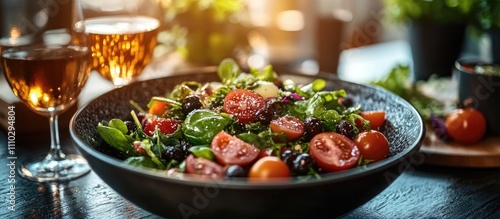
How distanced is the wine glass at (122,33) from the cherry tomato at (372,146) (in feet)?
2.05

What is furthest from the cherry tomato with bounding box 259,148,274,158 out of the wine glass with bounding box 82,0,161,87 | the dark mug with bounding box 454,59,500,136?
the dark mug with bounding box 454,59,500,136

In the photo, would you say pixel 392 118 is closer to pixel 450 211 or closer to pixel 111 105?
pixel 450 211

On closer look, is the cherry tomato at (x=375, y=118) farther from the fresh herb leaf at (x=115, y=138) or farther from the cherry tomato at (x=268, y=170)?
the fresh herb leaf at (x=115, y=138)

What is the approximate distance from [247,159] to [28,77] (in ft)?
1.64

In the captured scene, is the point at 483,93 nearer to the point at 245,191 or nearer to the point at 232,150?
the point at 232,150

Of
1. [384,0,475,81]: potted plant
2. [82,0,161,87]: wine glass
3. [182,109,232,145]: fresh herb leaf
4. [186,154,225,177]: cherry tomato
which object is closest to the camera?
[186,154,225,177]: cherry tomato

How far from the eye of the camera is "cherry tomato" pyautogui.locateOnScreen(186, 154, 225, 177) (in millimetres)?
916

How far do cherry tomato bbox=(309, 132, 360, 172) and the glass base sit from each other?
53 cm

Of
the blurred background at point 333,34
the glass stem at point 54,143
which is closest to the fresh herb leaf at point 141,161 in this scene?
the glass stem at point 54,143

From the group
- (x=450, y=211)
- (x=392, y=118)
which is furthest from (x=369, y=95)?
(x=450, y=211)

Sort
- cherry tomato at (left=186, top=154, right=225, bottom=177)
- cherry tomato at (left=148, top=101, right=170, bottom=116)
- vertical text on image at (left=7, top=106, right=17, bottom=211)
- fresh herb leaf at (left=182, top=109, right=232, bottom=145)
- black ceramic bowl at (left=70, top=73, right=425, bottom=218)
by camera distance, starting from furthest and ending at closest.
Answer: cherry tomato at (left=148, top=101, right=170, bottom=116), vertical text on image at (left=7, top=106, right=17, bottom=211), fresh herb leaf at (left=182, top=109, right=232, bottom=145), cherry tomato at (left=186, top=154, right=225, bottom=177), black ceramic bowl at (left=70, top=73, right=425, bottom=218)

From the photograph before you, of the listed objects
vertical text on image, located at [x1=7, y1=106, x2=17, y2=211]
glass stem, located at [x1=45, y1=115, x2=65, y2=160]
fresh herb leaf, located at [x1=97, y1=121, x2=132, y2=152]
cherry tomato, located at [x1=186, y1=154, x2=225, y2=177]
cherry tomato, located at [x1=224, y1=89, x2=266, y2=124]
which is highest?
cherry tomato, located at [x1=224, y1=89, x2=266, y2=124]

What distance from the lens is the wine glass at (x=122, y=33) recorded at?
139cm

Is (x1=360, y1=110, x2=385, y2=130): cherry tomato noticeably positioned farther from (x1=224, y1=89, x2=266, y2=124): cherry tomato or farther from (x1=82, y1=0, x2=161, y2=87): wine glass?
(x1=82, y1=0, x2=161, y2=87): wine glass
